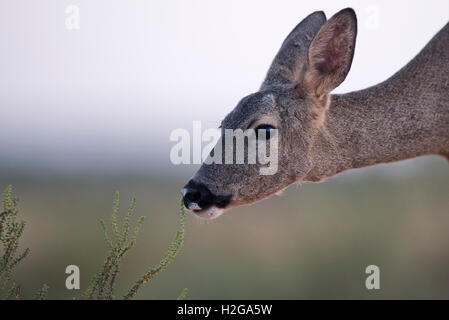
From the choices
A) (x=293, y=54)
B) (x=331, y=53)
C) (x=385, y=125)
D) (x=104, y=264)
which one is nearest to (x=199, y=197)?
(x=104, y=264)

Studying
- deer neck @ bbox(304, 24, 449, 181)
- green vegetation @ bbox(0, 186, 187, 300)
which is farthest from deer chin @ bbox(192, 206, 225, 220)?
deer neck @ bbox(304, 24, 449, 181)

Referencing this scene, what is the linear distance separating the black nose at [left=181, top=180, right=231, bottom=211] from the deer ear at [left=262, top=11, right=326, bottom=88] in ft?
4.93

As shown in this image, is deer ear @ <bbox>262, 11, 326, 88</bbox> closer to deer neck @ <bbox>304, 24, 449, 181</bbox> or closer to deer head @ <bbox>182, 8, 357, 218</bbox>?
deer head @ <bbox>182, 8, 357, 218</bbox>

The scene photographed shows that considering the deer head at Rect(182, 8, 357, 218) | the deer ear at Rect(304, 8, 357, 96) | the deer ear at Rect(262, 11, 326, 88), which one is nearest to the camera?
the deer head at Rect(182, 8, 357, 218)

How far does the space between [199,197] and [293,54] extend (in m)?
2.19

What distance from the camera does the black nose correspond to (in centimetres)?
677

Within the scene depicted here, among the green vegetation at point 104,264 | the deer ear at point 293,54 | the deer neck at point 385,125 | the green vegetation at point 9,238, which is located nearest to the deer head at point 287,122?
the deer neck at point 385,125

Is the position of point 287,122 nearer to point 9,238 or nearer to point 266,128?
point 266,128

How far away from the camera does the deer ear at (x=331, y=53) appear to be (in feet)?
23.7

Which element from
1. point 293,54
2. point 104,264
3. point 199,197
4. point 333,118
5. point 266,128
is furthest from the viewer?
point 293,54

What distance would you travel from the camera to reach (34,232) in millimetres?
16625

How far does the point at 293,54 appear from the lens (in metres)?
8.28

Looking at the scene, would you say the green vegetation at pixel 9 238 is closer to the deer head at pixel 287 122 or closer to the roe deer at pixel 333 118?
the deer head at pixel 287 122
